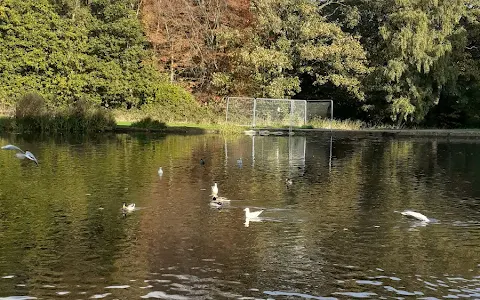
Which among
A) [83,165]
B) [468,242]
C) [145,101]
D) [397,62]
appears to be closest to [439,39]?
[397,62]

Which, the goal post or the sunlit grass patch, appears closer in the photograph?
the goal post

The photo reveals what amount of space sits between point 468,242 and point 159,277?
5298mm

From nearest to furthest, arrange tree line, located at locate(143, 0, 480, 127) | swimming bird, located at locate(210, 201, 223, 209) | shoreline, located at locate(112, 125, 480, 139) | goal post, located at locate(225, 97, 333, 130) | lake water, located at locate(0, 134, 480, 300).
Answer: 1. lake water, located at locate(0, 134, 480, 300)
2. swimming bird, located at locate(210, 201, 223, 209)
3. shoreline, located at locate(112, 125, 480, 139)
4. goal post, located at locate(225, 97, 333, 130)
5. tree line, located at locate(143, 0, 480, 127)

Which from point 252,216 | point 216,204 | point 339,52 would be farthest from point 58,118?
point 252,216

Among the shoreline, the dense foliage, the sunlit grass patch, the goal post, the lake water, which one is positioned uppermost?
the dense foliage

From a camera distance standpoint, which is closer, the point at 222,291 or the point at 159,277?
the point at 222,291

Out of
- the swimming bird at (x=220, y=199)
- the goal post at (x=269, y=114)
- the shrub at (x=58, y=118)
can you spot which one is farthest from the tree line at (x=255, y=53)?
the swimming bird at (x=220, y=199)

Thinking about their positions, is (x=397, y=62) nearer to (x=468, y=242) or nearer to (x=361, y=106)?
(x=361, y=106)

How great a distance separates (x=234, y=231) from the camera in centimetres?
1057

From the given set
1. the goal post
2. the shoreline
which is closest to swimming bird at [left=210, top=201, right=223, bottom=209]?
the shoreline

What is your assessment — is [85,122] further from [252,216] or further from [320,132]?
[252,216]

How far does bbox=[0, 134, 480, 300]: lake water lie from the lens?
7.82 meters

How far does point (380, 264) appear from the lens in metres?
8.84

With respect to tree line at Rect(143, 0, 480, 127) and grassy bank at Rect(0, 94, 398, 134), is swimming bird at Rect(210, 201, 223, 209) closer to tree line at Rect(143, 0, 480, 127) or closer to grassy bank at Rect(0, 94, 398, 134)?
grassy bank at Rect(0, 94, 398, 134)
